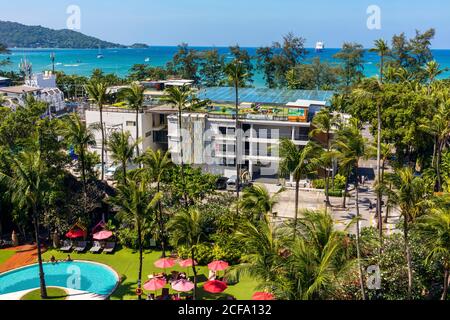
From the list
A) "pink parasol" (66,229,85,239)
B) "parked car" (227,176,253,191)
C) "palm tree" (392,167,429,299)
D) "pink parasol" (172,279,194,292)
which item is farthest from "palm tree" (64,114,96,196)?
"palm tree" (392,167,429,299)

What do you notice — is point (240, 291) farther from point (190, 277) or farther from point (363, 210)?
point (363, 210)

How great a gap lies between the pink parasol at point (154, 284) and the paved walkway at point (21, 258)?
11.4 meters

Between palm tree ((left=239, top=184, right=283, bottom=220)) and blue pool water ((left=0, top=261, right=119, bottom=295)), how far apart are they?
10.2m

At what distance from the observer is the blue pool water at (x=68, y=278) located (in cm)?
2927

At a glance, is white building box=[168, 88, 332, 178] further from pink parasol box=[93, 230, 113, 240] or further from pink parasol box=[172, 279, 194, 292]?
pink parasol box=[172, 279, 194, 292]

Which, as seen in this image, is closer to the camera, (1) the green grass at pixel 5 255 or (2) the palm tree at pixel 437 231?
(2) the palm tree at pixel 437 231

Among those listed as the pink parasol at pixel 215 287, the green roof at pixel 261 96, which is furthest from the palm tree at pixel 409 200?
the green roof at pixel 261 96

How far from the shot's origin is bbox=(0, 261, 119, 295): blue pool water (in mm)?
29266

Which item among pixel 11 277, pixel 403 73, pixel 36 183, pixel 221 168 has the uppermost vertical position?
pixel 403 73

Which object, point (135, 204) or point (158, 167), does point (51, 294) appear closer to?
point (135, 204)

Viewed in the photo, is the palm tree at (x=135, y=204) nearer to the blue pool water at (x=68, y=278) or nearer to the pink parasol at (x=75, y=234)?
the blue pool water at (x=68, y=278)
